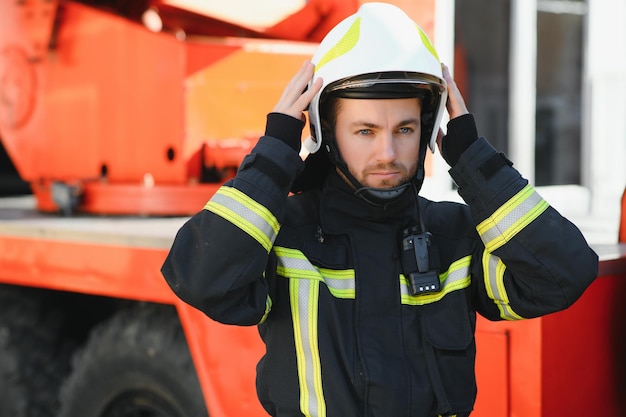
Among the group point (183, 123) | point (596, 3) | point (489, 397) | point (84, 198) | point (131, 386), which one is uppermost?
point (596, 3)

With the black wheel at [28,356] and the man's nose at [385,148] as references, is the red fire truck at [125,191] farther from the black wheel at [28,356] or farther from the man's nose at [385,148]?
the man's nose at [385,148]

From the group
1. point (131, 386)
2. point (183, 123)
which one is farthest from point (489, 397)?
point (183, 123)

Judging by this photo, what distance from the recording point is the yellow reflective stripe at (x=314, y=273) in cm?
200

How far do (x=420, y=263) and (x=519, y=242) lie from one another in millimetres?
225

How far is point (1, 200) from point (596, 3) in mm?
4151

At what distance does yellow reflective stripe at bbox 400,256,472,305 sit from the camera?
200cm

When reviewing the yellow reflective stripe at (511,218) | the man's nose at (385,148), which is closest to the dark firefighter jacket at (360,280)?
the yellow reflective stripe at (511,218)

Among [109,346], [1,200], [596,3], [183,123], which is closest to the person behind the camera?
[109,346]

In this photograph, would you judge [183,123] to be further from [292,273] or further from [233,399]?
[292,273]

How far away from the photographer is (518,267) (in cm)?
195

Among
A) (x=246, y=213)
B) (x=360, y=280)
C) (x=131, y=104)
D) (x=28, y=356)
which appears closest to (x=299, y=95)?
(x=246, y=213)

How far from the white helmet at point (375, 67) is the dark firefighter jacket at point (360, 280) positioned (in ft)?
0.51

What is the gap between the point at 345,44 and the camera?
84.7 inches

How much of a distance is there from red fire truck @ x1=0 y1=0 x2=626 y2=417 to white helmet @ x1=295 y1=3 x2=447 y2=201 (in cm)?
98
